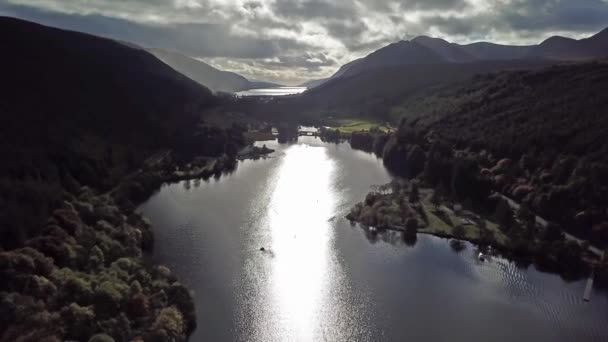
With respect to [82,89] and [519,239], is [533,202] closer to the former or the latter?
[519,239]

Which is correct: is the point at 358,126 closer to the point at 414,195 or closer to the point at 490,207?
the point at 414,195

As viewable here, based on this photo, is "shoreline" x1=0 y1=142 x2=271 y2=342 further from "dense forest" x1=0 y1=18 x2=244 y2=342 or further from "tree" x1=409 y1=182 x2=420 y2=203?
"tree" x1=409 y1=182 x2=420 y2=203

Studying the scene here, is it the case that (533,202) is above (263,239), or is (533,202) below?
above

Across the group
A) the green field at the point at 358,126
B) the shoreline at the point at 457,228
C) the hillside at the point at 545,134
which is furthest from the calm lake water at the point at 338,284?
the green field at the point at 358,126

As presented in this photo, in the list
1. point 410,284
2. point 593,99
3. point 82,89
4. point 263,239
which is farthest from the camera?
point 82,89

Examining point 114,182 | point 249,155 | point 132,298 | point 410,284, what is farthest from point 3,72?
point 410,284

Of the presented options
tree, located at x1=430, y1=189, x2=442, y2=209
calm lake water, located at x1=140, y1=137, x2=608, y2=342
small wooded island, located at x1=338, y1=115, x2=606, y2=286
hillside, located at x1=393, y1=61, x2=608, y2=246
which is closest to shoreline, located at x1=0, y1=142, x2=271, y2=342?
calm lake water, located at x1=140, y1=137, x2=608, y2=342
